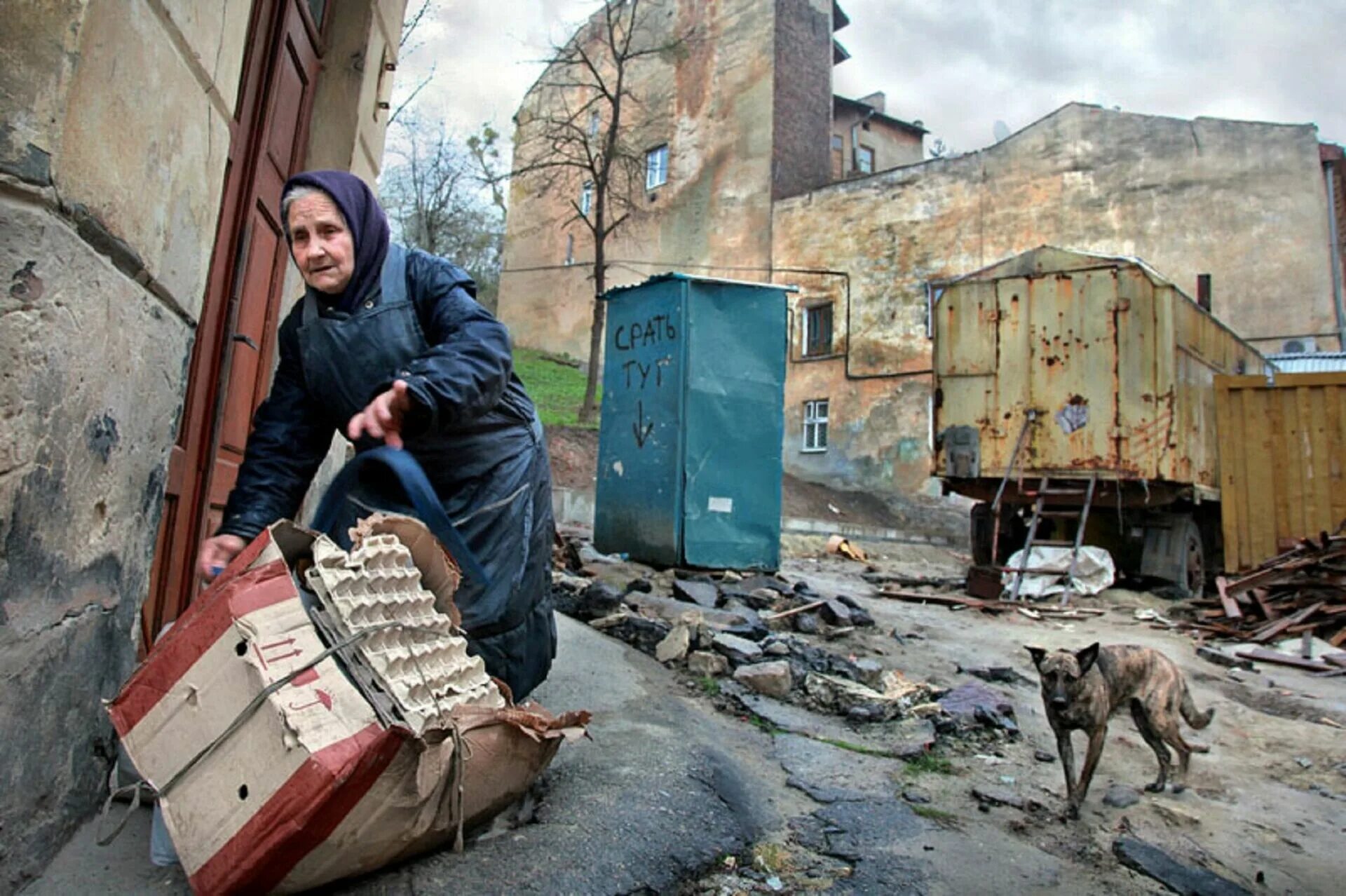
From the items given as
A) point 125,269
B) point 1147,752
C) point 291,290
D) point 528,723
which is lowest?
point 1147,752

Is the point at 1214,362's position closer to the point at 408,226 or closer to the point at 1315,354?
the point at 1315,354

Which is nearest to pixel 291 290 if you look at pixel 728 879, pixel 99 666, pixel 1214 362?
pixel 99 666

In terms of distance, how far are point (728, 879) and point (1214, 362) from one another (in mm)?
9495

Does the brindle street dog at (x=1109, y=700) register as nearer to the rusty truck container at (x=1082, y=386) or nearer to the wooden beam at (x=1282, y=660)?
the wooden beam at (x=1282, y=660)

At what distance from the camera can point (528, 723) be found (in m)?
1.59

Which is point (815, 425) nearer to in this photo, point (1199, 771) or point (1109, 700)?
point (1199, 771)

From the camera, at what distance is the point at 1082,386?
8164 mm

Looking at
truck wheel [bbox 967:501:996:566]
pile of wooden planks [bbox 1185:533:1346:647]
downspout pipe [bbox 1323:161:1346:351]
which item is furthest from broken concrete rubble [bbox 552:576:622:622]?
downspout pipe [bbox 1323:161:1346:351]

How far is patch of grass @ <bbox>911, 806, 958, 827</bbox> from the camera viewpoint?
2346 mm

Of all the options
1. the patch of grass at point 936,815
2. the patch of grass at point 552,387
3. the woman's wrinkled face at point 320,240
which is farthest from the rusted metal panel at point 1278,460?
the patch of grass at point 552,387

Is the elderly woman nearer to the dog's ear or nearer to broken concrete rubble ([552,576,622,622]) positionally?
the dog's ear

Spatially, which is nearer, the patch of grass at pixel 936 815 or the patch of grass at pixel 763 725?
the patch of grass at pixel 936 815

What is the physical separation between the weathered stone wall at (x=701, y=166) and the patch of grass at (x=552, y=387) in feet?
4.38

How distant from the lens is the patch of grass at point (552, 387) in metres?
18.5
